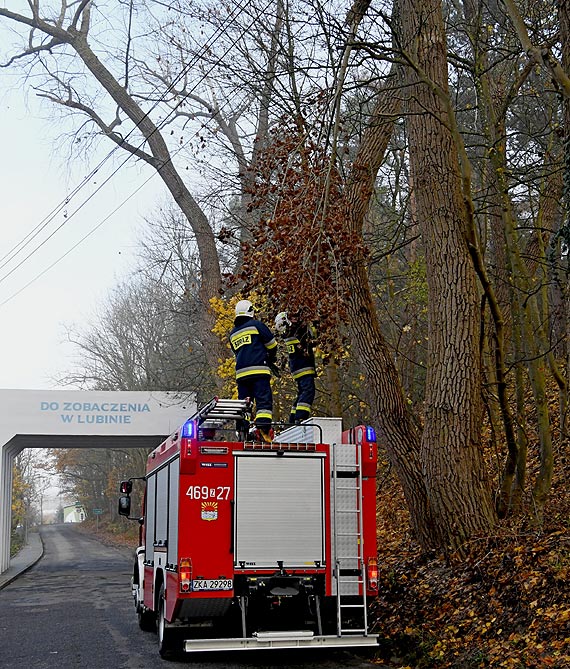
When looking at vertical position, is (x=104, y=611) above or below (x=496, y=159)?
below

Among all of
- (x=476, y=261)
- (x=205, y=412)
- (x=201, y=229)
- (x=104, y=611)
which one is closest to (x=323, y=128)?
(x=476, y=261)

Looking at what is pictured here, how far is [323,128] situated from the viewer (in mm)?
10383

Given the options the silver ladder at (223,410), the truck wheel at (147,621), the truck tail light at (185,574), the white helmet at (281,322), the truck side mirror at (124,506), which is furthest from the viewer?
the truck side mirror at (124,506)

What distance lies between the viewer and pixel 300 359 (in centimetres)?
1213

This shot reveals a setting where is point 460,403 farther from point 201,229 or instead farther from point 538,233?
point 201,229

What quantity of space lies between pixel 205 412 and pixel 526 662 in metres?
4.08

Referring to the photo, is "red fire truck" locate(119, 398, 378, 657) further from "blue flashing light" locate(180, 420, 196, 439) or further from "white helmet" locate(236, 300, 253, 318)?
"white helmet" locate(236, 300, 253, 318)

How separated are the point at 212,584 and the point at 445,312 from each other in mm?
4445

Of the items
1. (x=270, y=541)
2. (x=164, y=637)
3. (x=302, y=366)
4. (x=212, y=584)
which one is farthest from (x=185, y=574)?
(x=302, y=366)

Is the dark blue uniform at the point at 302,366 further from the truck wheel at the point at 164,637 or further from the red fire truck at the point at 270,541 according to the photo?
the truck wheel at the point at 164,637

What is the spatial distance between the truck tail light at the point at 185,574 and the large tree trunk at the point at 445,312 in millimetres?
3424

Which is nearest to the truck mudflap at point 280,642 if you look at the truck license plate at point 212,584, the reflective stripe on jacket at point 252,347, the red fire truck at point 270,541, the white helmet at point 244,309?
the red fire truck at point 270,541

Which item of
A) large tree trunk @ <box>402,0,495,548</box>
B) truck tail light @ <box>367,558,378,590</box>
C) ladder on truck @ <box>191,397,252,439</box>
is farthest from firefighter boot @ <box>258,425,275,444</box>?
large tree trunk @ <box>402,0,495,548</box>

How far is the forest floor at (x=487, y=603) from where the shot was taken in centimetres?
781
